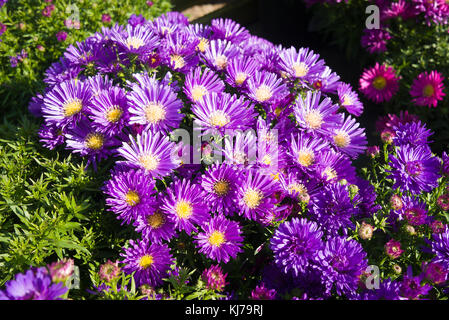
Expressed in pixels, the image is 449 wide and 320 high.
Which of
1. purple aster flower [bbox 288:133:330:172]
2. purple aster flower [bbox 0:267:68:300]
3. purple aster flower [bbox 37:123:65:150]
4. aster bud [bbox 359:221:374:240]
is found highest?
purple aster flower [bbox 37:123:65:150]

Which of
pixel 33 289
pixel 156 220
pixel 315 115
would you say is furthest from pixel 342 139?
pixel 33 289

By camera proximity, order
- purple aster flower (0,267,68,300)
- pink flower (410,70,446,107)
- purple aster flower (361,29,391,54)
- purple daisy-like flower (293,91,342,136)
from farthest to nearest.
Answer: purple aster flower (361,29,391,54)
pink flower (410,70,446,107)
purple daisy-like flower (293,91,342,136)
purple aster flower (0,267,68,300)

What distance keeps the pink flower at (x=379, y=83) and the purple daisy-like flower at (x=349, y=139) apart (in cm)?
92

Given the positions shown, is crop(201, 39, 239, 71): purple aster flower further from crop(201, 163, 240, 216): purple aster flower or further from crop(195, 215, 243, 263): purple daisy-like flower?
crop(195, 215, 243, 263): purple daisy-like flower

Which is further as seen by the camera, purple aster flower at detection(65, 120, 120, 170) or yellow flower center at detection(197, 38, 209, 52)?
yellow flower center at detection(197, 38, 209, 52)

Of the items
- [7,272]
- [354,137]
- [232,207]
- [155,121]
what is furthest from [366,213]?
[7,272]

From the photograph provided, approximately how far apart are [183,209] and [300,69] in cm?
85

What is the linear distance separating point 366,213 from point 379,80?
4.37ft

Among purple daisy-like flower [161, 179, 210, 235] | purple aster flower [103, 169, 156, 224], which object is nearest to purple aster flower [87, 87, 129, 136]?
purple aster flower [103, 169, 156, 224]

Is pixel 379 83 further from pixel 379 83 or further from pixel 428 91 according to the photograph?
pixel 428 91

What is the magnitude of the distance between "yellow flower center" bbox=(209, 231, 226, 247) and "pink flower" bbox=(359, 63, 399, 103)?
5.27 ft

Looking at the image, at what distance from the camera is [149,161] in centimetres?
143

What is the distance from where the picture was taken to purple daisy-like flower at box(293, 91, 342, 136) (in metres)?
1.63

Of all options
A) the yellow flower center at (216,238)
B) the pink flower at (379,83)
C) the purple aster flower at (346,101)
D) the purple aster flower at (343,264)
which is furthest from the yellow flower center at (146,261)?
the pink flower at (379,83)
